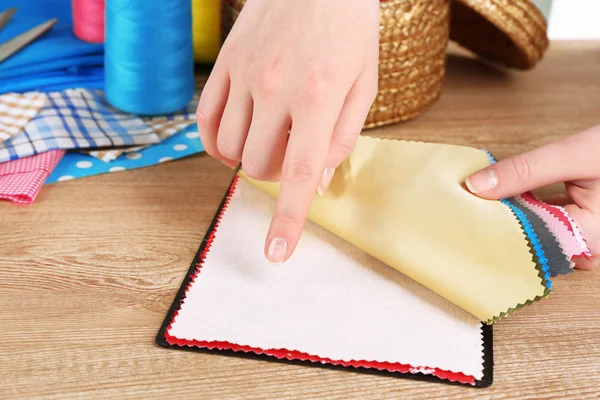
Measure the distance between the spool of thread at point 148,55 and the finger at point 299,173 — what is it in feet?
1.32

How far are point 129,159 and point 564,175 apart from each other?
0.51m

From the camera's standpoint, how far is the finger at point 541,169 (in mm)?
665

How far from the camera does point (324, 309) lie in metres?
0.61

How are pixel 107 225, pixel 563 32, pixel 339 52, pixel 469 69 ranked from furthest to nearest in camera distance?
pixel 563 32, pixel 469 69, pixel 107 225, pixel 339 52

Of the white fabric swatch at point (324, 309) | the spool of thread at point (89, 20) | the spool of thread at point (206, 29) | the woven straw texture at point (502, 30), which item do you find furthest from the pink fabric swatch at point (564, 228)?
the spool of thread at point (89, 20)

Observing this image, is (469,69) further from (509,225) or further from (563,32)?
(509,225)

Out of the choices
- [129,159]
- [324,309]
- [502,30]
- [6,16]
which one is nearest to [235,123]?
[324,309]

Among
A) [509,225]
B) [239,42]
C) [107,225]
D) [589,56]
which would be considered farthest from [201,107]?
[589,56]

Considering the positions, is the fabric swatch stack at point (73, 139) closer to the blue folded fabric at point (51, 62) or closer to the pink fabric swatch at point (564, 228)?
the blue folded fabric at point (51, 62)

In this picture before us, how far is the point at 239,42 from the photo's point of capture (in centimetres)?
59

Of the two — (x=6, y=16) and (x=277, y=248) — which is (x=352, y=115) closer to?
(x=277, y=248)

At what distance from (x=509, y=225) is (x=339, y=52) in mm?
222

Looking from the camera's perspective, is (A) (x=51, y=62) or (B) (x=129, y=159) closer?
(B) (x=129, y=159)

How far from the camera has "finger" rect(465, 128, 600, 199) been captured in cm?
66
